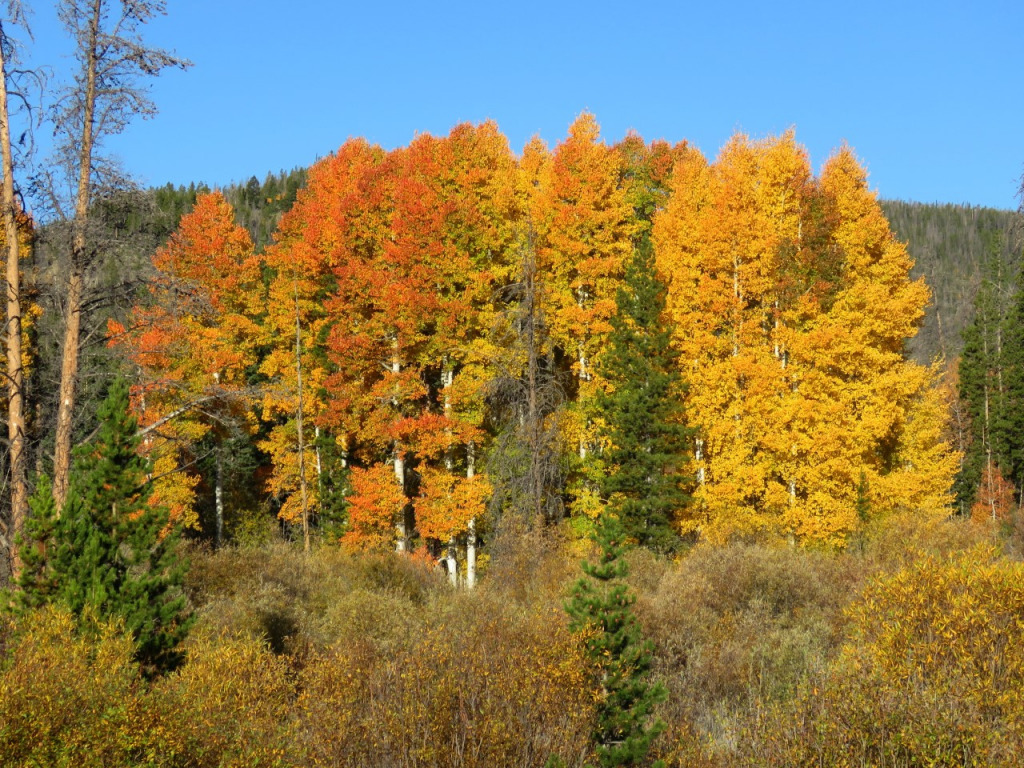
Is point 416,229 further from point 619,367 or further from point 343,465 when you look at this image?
point 343,465

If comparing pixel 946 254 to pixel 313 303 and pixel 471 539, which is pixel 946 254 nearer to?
pixel 313 303

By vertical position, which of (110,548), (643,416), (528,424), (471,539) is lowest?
(471,539)

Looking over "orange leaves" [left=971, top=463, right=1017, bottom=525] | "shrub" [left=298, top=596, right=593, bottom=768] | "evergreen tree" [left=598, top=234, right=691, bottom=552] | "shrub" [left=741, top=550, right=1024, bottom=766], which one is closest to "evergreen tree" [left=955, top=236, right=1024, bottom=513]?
"orange leaves" [left=971, top=463, right=1017, bottom=525]

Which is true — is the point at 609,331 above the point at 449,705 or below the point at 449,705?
above

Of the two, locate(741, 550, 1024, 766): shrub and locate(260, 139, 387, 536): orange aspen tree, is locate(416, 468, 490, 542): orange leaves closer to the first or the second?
Result: locate(260, 139, 387, 536): orange aspen tree

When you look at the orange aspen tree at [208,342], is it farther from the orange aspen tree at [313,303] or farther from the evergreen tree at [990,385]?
the evergreen tree at [990,385]

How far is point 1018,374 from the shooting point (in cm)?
4803

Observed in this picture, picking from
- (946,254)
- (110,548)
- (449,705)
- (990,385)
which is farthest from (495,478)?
(946,254)

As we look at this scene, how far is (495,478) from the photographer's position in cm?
2653

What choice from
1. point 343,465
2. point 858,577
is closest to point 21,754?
point 858,577

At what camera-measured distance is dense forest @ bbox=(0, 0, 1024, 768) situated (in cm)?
1012

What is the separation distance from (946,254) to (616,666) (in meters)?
130

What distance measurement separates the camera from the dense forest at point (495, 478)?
33.2 feet

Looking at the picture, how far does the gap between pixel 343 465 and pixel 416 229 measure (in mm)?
10344
